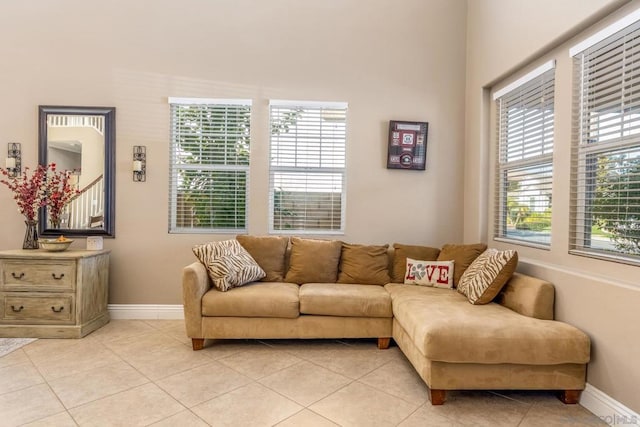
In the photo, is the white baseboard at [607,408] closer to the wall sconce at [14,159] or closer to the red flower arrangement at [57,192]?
the red flower arrangement at [57,192]

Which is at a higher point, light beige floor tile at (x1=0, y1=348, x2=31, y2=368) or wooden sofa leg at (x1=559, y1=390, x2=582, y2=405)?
wooden sofa leg at (x1=559, y1=390, x2=582, y2=405)

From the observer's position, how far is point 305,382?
7.43 ft

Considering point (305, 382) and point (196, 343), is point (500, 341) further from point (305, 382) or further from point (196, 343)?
point (196, 343)

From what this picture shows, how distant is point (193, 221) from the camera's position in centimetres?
360

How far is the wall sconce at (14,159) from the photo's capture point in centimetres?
338

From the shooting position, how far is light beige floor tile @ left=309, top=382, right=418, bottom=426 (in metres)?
1.86

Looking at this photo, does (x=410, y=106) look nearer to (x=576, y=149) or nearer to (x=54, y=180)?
(x=576, y=149)

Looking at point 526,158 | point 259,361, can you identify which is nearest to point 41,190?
point 259,361

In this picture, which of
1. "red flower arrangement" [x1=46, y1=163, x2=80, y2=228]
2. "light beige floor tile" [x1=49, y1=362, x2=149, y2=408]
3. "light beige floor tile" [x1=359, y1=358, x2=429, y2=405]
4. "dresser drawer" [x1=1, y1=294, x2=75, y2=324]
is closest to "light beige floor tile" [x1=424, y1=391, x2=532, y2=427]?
"light beige floor tile" [x1=359, y1=358, x2=429, y2=405]

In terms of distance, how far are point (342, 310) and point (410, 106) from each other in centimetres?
226

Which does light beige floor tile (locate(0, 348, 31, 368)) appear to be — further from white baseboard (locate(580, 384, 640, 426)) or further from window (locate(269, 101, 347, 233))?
white baseboard (locate(580, 384, 640, 426))

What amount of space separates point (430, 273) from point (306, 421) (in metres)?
1.77

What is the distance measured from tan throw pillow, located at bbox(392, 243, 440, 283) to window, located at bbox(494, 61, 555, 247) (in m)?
0.65

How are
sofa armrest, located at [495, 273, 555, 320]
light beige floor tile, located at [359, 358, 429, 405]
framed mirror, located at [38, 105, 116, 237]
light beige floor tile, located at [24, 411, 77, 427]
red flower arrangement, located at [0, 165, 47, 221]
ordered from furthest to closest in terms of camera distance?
framed mirror, located at [38, 105, 116, 237]
red flower arrangement, located at [0, 165, 47, 221]
sofa armrest, located at [495, 273, 555, 320]
light beige floor tile, located at [359, 358, 429, 405]
light beige floor tile, located at [24, 411, 77, 427]
